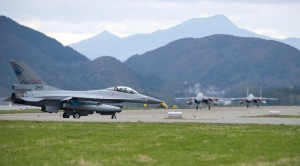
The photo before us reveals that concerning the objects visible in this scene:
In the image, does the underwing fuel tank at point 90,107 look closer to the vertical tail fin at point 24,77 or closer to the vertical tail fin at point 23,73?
the vertical tail fin at point 24,77

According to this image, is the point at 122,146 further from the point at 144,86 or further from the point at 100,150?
the point at 144,86

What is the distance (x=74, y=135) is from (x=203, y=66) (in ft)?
412

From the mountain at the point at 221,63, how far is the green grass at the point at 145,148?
7523 cm

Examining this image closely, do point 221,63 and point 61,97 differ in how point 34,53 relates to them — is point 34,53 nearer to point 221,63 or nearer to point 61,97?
point 221,63

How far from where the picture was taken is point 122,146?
70.7ft

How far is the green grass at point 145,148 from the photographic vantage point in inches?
710

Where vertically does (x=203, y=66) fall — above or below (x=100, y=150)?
above

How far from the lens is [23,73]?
41.3 meters

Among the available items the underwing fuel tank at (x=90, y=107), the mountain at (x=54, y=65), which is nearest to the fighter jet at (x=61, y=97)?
the underwing fuel tank at (x=90, y=107)

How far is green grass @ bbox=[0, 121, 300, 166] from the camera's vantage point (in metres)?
18.0

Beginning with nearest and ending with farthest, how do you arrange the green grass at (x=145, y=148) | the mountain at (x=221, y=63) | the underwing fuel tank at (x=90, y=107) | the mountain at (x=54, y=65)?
the green grass at (x=145, y=148), the underwing fuel tank at (x=90, y=107), the mountain at (x=221, y=63), the mountain at (x=54, y=65)

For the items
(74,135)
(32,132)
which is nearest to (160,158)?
(74,135)

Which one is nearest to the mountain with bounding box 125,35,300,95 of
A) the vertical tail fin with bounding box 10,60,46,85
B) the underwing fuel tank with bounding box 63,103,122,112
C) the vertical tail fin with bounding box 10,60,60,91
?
the underwing fuel tank with bounding box 63,103,122,112

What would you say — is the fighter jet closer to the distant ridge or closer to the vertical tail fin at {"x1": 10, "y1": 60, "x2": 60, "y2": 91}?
the vertical tail fin at {"x1": 10, "y1": 60, "x2": 60, "y2": 91}
